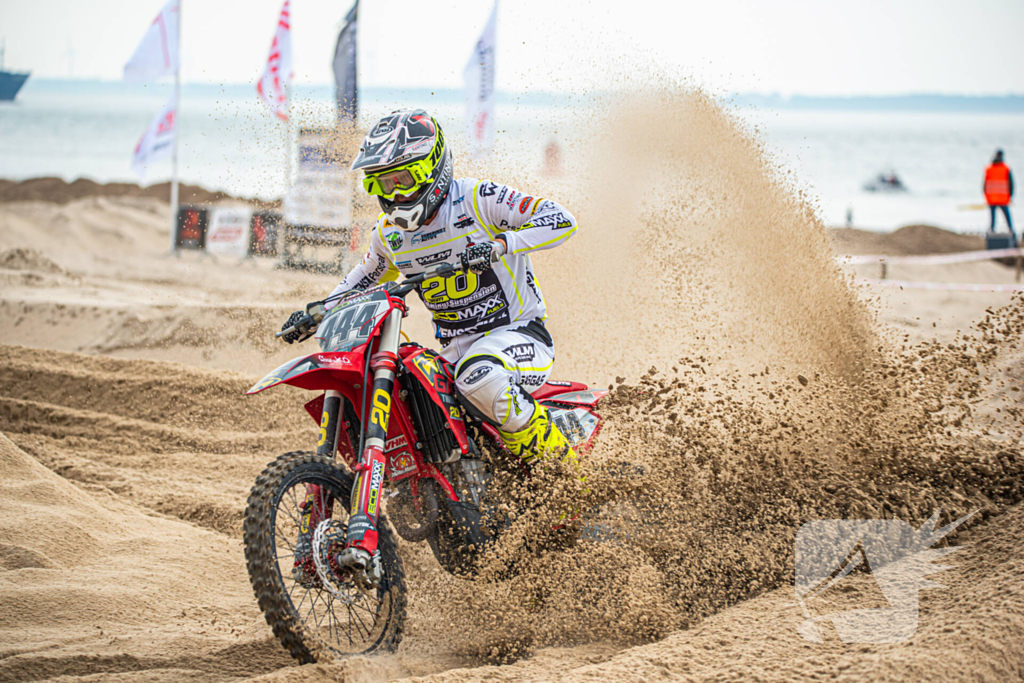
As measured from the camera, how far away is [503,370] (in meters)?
3.19

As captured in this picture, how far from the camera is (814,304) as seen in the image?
5609mm

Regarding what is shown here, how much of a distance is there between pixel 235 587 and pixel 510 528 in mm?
1513

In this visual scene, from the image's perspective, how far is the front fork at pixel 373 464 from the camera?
264 cm

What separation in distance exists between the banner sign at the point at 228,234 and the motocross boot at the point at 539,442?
43.1 ft

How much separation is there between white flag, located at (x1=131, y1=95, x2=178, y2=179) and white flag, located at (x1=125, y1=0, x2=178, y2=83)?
2.47ft

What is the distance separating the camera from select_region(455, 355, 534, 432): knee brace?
3137mm

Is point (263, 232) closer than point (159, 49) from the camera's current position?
No

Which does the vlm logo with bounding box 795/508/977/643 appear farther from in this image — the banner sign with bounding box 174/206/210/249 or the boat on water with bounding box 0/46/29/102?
the banner sign with bounding box 174/206/210/249

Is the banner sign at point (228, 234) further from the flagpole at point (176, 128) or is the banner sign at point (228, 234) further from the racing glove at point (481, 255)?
the racing glove at point (481, 255)

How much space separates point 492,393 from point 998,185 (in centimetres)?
1533

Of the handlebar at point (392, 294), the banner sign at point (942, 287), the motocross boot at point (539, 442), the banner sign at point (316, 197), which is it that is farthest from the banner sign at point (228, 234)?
the motocross boot at point (539, 442)

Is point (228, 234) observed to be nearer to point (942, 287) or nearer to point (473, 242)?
point (942, 287)

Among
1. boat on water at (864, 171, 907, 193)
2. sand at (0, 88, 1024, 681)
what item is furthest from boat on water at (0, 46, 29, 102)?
boat on water at (864, 171, 907, 193)

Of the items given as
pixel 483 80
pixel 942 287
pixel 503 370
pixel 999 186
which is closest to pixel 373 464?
pixel 503 370
